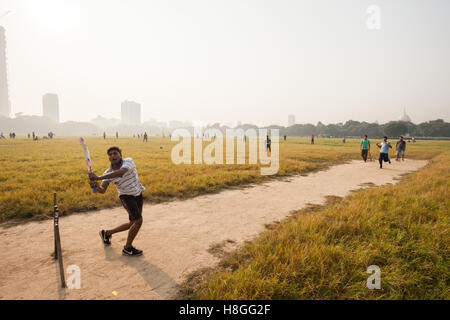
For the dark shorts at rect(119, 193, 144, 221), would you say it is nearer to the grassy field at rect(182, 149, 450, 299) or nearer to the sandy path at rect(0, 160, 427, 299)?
the sandy path at rect(0, 160, 427, 299)

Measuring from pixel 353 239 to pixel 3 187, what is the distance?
1123 cm

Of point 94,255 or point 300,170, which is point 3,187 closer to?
point 94,255

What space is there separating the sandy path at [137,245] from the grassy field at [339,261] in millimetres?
599

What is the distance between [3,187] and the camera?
306 inches

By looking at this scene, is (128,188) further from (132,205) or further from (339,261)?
(339,261)

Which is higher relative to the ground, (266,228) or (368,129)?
(368,129)

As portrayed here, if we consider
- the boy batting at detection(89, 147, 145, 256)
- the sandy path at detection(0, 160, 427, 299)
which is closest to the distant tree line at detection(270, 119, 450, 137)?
the sandy path at detection(0, 160, 427, 299)

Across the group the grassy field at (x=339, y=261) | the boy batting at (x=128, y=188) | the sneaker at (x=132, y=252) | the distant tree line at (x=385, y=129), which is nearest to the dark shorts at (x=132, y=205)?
the boy batting at (x=128, y=188)

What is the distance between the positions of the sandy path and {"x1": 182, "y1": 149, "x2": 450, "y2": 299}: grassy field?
1.96ft

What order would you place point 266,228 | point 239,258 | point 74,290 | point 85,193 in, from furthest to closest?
point 85,193, point 266,228, point 239,258, point 74,290

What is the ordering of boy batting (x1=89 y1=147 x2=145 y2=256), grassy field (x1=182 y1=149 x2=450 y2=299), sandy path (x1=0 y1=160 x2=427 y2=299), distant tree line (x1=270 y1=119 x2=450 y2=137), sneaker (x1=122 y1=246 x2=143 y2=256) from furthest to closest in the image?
1. distant tree line (x1=270 y1=119 x2=450 y2=137)
2. sneaker (x1=122 y1=246 x2=143 y2=256)
3. boy batting (x1=89 y1=147 x2=145 y2=256)
4. sandy path (x1=0 y1=160 x2=427 y2=299)
5. grassy field (x1=182 y1=149 x2=450 y2=299)

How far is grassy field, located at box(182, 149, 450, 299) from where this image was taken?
287 cm

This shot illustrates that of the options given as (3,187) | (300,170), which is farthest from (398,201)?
(3,187)

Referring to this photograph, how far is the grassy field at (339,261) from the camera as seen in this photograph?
2.87 m
